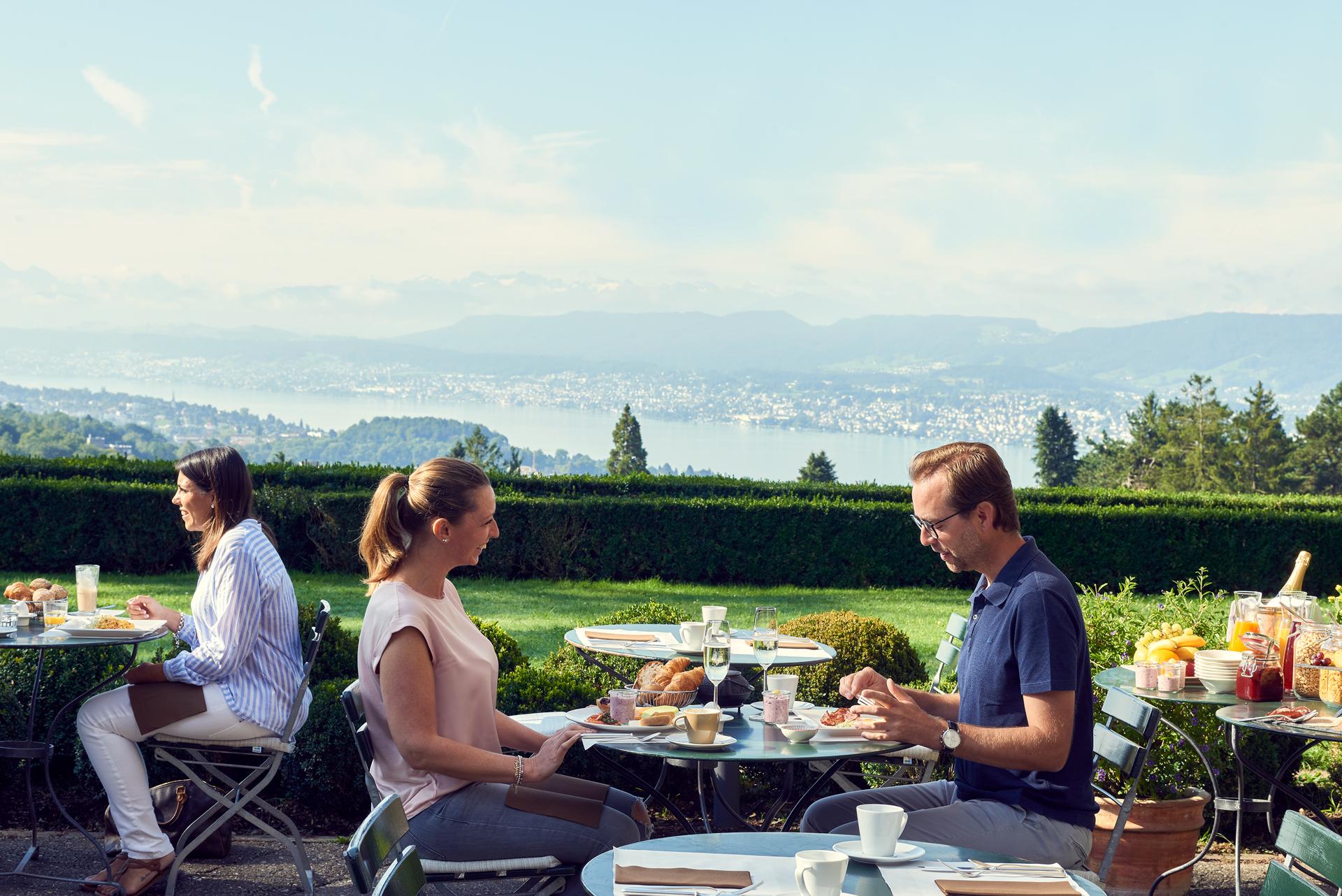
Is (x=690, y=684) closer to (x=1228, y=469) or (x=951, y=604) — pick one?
(x=951, y=604)

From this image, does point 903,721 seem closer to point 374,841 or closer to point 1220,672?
point 374,841

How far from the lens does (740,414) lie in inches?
6575

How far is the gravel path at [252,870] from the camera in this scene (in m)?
4.51

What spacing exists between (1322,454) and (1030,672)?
70.1 m

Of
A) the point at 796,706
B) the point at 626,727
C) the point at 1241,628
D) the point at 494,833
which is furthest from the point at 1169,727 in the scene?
the point at 494,833

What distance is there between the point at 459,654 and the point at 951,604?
1044cm

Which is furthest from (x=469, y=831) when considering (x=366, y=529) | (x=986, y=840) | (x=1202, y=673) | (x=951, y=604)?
(x=951, y=604)

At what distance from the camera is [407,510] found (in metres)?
3.23

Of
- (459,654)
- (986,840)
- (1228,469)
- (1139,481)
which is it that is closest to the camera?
(986,840)

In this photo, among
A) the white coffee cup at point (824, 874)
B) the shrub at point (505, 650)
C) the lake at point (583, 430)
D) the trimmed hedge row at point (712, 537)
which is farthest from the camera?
the lake at point (583, 430)

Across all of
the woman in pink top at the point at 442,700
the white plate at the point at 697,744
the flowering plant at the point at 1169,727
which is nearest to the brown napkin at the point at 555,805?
the woman in pink top at the point at 442,700

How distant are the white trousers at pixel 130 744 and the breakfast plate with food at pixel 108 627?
0.45 metres

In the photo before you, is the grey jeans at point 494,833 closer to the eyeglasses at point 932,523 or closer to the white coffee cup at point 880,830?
the white coffee cup at point 880,830

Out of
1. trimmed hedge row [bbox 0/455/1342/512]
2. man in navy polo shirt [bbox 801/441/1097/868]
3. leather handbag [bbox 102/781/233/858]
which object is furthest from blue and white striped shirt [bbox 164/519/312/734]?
trimmed hedge row [bbox 0/455/1342/512]
